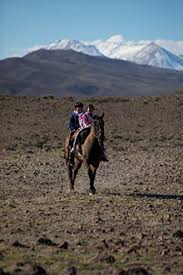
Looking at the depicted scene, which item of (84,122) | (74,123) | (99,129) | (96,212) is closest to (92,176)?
(99,129)

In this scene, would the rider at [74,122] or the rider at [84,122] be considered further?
the rider at [74,122]

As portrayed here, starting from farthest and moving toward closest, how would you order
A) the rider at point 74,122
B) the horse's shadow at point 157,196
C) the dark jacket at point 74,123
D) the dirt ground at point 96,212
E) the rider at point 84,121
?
the dark jacket at point 74,123
the rider at point 74,122
the rider at point 84,121
the horse's shadow at point 157,196
the dirt ground at point 96,212

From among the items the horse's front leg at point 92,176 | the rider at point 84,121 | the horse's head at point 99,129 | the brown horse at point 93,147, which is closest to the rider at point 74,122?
the rider at point 84,121

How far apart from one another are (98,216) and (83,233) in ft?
5.58

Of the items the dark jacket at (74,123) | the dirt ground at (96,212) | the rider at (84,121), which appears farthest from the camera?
the dark jacket at (74,123)

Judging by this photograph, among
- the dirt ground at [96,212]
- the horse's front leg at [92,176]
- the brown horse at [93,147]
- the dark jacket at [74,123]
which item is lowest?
the dirt ground at [96,212]

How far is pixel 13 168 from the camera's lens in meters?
23.6

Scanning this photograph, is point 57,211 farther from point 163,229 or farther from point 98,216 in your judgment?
point 163,229

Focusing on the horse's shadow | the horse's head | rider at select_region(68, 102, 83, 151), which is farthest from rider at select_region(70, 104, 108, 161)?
the horse's shadow

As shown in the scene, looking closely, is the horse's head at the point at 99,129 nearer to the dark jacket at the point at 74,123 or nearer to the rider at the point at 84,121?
the rider at the point at 84,121

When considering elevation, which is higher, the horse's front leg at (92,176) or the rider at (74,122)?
the rider at (74,122)

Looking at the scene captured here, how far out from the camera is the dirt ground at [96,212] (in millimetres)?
10094

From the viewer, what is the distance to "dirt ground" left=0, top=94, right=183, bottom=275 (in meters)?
10.1

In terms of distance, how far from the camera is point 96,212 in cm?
1451
